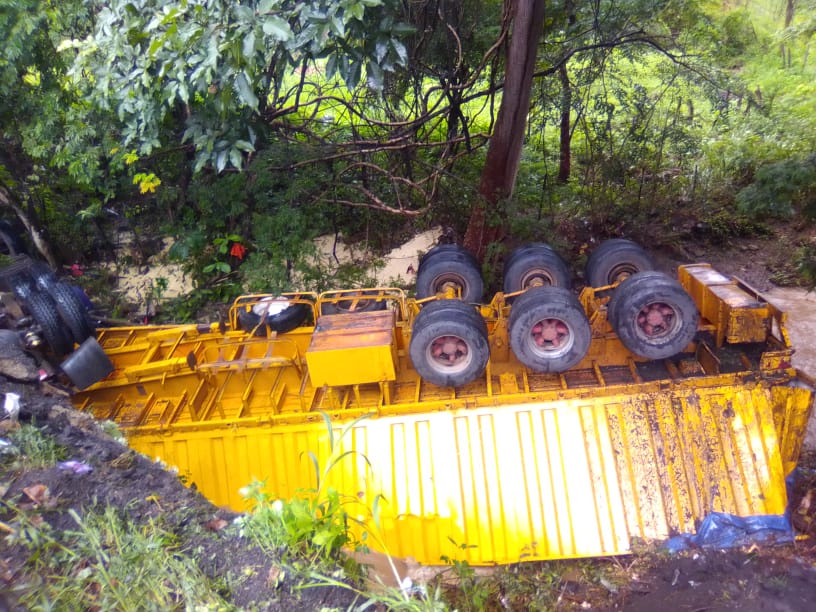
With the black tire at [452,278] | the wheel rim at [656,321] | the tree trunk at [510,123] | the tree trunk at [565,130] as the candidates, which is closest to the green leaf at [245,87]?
the black tire at [452,278]

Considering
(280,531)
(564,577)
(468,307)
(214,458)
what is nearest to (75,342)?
(214,458)

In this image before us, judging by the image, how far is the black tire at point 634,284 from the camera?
4867 millimetres

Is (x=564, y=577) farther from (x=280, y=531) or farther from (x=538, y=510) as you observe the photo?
(x=280, y=531)

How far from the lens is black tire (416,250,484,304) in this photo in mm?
6441

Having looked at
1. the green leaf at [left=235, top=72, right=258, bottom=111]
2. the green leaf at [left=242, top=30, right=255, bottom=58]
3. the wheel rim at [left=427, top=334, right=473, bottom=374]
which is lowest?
the wheel rim at [left=427, top=334, right=473, bottom=374]

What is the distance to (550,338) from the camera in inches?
195

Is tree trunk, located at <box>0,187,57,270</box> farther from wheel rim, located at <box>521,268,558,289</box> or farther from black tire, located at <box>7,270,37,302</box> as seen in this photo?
wheel rim, located at <box>521,268,558,289</box>

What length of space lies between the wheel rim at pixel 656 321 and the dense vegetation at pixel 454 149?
3.86m

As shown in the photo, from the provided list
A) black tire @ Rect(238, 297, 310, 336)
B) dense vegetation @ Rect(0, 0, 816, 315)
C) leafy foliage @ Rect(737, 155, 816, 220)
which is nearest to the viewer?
black tire @ Rect(238, 297, 310, 336)

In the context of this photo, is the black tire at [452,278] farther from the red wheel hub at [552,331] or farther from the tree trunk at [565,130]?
the tree trunk at [565,130]

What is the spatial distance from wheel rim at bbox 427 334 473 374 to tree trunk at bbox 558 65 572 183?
6685 millimetres

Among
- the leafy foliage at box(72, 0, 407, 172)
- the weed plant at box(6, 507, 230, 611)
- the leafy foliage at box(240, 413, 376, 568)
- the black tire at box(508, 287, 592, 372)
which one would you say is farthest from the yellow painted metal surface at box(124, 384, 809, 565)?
the leafy foliage at box(72, 0, 407, 172)

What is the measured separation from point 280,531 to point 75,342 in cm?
492

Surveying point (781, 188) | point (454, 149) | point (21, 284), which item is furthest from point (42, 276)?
point (781, 188)
